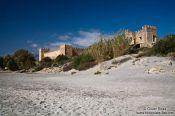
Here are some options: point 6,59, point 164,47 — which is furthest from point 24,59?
point 164,47

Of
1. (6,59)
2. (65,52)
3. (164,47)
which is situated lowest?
(164,47)

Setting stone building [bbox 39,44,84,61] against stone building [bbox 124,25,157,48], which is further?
stone building [bbox 39,44,84,61]

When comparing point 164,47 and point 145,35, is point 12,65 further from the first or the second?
point 164,47

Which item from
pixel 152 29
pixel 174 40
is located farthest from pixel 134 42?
pixel 174 40

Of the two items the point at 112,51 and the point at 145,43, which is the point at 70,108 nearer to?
the point at 112,51

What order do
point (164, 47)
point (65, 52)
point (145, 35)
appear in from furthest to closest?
point (65, 52) < point (145, 35) < point (164, 47)

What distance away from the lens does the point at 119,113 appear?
6.24 meters

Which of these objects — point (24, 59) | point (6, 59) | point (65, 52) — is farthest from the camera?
point (65, 52)

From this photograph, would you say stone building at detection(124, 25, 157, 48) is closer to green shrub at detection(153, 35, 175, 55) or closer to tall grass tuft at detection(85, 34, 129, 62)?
tall grass tuft at detection(85, 34, 129, 62)

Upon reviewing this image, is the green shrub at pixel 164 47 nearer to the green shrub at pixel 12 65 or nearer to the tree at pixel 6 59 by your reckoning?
the green shrub at pixel 12 65

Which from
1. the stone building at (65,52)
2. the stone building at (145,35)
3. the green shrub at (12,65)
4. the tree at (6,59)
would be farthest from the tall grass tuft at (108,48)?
the tree at (6,59)

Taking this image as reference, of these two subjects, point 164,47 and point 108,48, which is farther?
point 108,48

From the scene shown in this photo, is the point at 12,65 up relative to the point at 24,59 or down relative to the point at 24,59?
down

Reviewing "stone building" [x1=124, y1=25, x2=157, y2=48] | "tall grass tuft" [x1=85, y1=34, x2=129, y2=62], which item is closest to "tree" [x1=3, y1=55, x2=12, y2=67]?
"stone building" [x1=124, y1=25, x2=157, y2=48]
